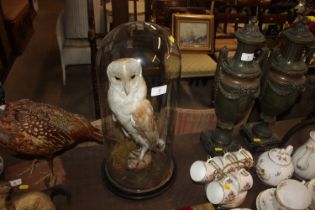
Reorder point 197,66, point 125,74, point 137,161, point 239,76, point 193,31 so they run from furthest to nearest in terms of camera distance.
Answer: point 197,66, point 193,31, point 137,161, point 239,76, point 125,74

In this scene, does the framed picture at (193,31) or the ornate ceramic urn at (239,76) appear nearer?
the ornate ceramic urn at (239,76)

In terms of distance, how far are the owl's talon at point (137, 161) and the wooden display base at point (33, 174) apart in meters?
0.23

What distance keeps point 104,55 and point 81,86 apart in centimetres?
155

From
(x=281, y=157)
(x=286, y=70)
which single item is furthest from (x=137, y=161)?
(x=286, y=70)

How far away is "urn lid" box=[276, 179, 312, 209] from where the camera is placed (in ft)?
2.50

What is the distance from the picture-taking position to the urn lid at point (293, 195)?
0.76 meters

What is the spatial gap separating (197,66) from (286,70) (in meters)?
1.17

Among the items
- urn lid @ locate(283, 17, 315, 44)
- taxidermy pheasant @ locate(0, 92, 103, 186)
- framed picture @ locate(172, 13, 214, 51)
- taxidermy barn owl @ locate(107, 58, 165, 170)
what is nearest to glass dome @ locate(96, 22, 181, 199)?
taxidermy barn owl @ locate(107, 58, 165, 170)

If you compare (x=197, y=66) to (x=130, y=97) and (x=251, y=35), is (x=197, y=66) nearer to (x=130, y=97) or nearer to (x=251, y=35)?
(x=251, y=35)

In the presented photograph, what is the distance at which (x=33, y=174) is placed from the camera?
1.02 m

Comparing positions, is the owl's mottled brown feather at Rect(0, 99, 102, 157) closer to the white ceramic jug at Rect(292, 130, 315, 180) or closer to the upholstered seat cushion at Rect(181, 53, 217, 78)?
the white ceramic jug at Rect(292, 130, 315, 180)

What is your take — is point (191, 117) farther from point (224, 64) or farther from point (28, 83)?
point (28, 83)

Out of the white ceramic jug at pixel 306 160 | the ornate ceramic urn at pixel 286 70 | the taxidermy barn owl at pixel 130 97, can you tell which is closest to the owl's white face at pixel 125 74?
the taxidermy barn owl at pixel 130 97

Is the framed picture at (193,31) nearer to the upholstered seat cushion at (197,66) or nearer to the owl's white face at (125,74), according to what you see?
the upholstered seat cushion at (197,66)
